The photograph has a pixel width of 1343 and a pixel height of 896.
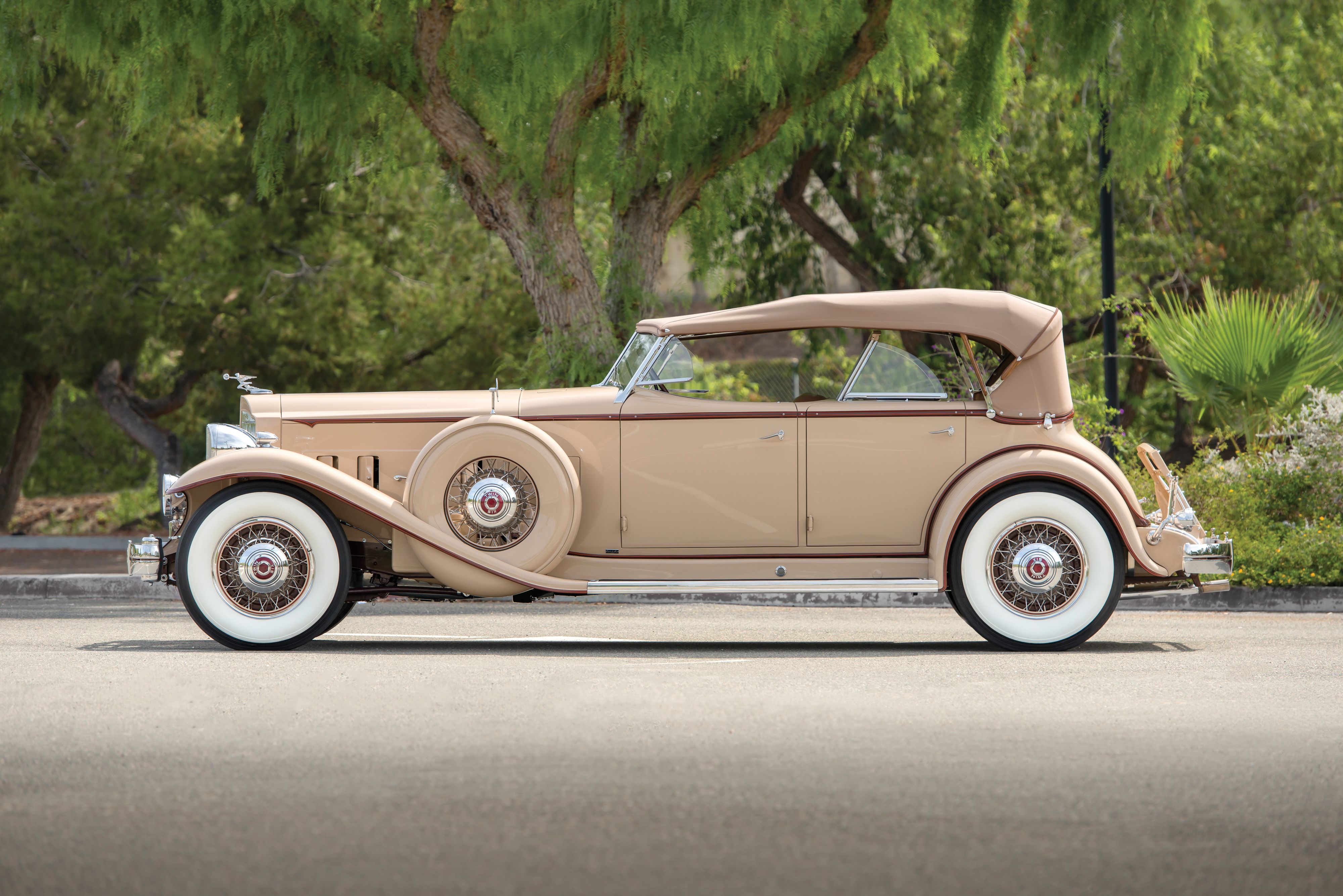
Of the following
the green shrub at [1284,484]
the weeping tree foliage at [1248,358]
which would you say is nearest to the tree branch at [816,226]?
the weeping tree foliage at [1248,358]

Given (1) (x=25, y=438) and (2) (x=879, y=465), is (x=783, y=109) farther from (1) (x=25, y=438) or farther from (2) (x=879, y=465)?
(1) (x=25, y=438)

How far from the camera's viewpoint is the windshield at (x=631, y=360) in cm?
886

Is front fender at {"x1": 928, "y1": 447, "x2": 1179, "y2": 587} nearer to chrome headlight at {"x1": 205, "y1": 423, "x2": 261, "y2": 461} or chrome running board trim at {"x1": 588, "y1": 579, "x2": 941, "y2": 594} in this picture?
chrome running board trim at {"x1": 588, "y1": 579, "x2": 941, "y2": 594}

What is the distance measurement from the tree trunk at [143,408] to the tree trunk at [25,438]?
2.31 ft

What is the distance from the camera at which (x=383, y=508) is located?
8367mm

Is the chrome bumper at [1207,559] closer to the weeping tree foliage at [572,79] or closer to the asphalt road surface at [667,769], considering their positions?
the asphalt road surface at [667,769]

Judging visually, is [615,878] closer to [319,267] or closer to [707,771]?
[707,771]

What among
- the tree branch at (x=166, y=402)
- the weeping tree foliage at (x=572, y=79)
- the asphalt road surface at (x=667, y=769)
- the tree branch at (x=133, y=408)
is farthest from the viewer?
the tree branch at (x=166, y=402)

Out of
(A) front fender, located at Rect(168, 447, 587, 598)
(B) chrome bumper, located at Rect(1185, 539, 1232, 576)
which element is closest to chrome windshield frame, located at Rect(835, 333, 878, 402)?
(A) front fender, located at Rect(168, 447, 587, 598)

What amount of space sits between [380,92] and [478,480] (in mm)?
6025

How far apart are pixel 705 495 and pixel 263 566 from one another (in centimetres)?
247

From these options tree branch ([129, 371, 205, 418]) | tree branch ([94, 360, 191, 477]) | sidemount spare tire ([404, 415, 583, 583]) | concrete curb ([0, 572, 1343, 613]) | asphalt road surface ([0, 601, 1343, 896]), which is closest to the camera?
asphalt road surface ([0, 601, 1343, 896])

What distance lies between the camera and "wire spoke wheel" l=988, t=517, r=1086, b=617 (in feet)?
27.9

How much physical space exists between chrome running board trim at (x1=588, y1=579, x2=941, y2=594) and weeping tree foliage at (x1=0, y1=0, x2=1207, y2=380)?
186 inches
